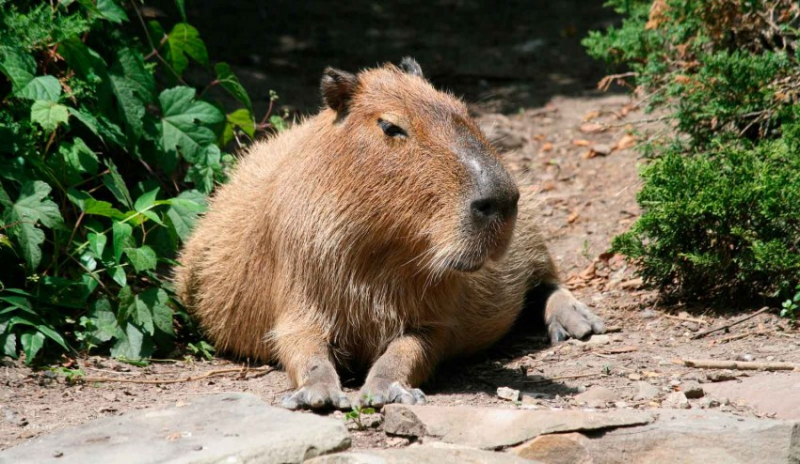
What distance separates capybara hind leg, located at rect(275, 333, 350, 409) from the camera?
394 cm

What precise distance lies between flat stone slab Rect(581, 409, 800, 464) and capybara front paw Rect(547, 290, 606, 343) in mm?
1702

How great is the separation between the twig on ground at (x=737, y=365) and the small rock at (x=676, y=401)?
0.42m

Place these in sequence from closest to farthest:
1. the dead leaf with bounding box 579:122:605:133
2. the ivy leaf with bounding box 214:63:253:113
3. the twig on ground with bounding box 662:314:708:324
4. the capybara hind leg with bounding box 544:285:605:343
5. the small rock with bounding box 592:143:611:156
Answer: the twig on ground with bounding box 662:314:708:324 → the capybara hind leg with bounding box 544:285:605:343 → the ivy leaf with bounding box 214:63:253:113 → the small rock with bounding box 592:143:611:156 → the dead leaf with bounding box 579:122:605:133

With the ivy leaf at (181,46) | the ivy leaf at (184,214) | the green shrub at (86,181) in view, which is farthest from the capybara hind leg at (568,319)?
the ivy leaf at (181,46)

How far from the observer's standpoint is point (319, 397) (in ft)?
12.9

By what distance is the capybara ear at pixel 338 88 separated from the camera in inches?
173

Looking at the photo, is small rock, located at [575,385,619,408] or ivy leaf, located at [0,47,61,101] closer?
small rock, located at [575,385,619,408]

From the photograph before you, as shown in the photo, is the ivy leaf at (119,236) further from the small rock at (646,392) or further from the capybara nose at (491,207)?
the small rock at (646,392)

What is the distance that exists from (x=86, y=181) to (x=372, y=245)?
178 centimetres

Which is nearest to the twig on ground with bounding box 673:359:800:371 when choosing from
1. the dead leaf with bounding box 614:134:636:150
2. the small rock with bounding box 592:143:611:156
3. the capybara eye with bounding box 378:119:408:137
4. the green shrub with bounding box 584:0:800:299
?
the green shrub with bounding box 584:0:800:299

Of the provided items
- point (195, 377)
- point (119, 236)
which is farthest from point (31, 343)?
point (195, 377)

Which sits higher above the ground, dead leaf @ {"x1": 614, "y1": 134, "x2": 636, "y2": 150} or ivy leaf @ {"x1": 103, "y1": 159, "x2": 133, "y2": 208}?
dead leaf @ {"x1": 614, "y1": 134, "x2": 636, "y2": 150}

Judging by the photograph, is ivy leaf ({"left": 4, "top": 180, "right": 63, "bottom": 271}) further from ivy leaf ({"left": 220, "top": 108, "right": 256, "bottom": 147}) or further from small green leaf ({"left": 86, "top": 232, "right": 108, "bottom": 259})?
ivy leaf ({"left": 220, "top": 108, "right": 256, "bottom": 147})

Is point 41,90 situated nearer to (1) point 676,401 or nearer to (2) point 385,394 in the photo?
(2) point 385,394
